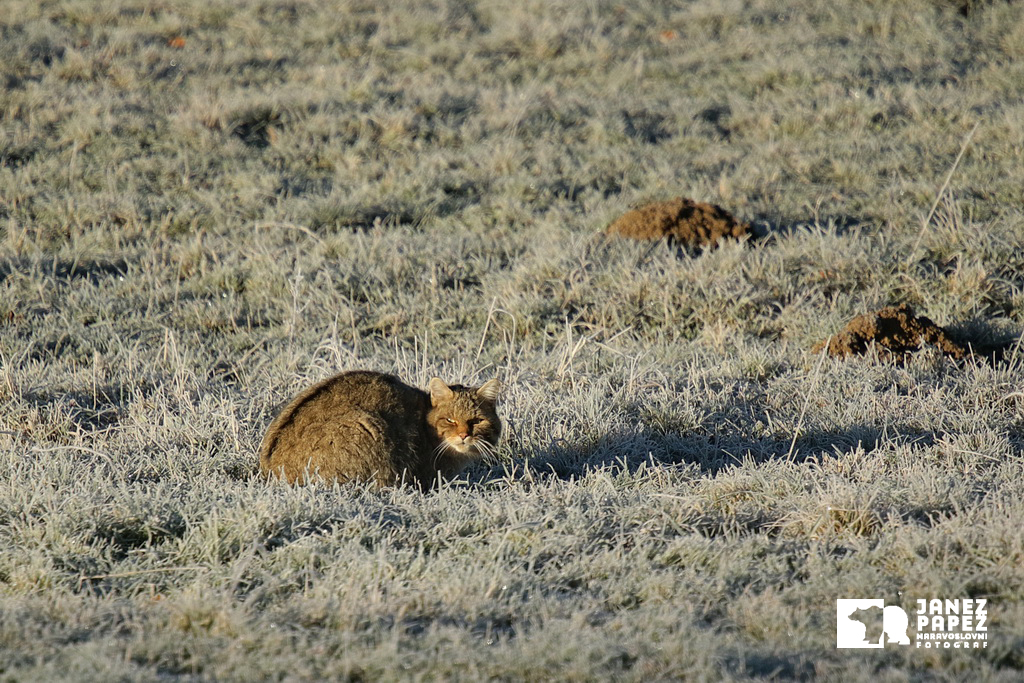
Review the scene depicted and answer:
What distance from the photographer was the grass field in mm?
3592

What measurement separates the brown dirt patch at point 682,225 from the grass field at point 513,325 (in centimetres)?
34

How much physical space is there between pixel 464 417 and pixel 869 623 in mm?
2339

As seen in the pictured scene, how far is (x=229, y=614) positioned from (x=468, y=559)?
3.32 feet

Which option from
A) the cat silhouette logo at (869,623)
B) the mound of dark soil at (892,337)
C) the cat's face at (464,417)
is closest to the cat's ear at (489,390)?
the cat's face at (464,417)

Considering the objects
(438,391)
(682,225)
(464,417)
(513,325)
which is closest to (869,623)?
(464,417)

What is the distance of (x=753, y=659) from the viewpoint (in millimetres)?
3295

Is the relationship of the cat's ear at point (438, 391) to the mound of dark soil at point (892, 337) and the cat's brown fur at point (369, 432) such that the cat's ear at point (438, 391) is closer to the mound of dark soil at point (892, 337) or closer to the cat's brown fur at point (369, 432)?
the cat's brown fur at point (369, 432)

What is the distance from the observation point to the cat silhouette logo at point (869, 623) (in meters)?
3.44

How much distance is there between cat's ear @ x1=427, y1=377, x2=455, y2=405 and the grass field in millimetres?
509

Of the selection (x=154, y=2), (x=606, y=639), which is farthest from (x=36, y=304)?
(x=154, y=2)

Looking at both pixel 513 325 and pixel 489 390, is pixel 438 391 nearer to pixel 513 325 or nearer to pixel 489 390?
pixel 489 390

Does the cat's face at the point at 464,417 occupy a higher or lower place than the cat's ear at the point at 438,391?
lower

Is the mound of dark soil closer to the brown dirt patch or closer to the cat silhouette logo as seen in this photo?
the brown dirt patch

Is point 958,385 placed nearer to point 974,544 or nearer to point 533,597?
point 974,544
